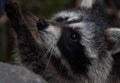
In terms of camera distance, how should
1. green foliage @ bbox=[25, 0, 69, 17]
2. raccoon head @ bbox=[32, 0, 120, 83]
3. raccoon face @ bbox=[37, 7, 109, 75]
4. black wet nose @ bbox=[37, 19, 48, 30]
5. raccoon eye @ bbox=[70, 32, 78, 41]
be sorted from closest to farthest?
black wet nose @ bbox=[37, 19, 48, 30]
raccoon face @ bbox=[37, 7, 109, 75]
raccoon head @ bbox=[32, 0, 120, 83]
raccoon eye @ bbox=[70, 32, 78, 41]
green foliage @ bbox=[25, 0, 69, 17]

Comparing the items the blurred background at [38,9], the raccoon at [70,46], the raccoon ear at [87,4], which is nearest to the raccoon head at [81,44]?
the raccoon at [70,46]

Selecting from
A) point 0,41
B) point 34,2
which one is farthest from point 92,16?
point 34,2

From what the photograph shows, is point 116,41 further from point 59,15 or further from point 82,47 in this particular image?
point 59,15

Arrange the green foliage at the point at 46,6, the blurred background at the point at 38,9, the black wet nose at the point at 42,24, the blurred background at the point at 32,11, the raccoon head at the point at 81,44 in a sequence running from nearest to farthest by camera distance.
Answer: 1. the black wet nose at the point at 42,24
2. the raccoon head at the point at 81,44
3. the blurred background at the point at 32,11
4. the blurred background at the point at 38,9
5. the green foliage at the point at 46,6

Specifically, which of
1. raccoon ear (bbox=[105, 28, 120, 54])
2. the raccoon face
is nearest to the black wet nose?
the raccoon face

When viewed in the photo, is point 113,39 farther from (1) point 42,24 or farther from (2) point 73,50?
(1) point 42,24

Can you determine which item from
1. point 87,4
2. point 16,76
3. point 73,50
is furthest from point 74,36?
point 16,76

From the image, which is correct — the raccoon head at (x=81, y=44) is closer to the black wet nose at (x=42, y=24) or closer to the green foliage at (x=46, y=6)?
the black wet nose at (x=42, y=24)

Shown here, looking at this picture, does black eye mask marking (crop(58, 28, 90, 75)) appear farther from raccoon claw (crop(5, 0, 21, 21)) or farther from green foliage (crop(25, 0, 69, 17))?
green foliage (crop(25, 0, 69, 17))
